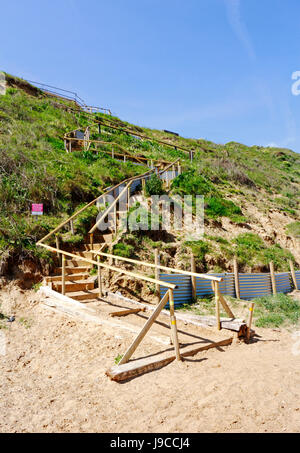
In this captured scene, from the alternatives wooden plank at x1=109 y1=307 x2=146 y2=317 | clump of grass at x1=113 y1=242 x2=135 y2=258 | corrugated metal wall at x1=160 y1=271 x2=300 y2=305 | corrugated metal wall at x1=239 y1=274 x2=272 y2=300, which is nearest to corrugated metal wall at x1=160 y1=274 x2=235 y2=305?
corrugated metal wall at x1=160 y1=271 x2=300 y2=305

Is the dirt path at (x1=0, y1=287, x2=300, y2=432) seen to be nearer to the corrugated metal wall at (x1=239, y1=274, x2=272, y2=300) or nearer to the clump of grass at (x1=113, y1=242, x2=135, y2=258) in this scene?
the clump of grass at (x1=113, y1=242, x2=135, y2=258)

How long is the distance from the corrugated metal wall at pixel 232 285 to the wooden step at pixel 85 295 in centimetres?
193

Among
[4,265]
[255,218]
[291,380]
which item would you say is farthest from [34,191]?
[255,218]

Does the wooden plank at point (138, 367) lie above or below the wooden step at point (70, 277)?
below

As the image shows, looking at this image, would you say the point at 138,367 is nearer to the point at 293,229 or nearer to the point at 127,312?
the point at 127,312

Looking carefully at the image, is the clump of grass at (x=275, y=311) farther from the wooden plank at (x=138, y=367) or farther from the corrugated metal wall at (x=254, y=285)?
the wooden plank at (x=138, y=367)

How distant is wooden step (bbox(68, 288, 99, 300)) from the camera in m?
7.36

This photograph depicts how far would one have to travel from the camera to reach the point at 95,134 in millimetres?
20625

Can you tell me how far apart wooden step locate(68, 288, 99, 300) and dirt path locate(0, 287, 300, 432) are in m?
1.12

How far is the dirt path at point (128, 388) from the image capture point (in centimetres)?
335

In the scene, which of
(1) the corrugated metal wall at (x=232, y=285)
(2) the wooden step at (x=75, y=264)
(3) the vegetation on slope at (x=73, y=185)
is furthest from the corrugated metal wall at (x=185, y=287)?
(2) the wooden step at (x=75, y=264)

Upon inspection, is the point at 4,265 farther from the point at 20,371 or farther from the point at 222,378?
the point at 222,378
